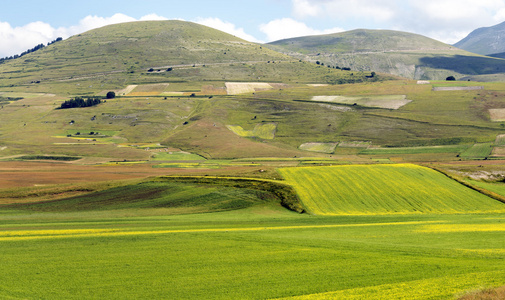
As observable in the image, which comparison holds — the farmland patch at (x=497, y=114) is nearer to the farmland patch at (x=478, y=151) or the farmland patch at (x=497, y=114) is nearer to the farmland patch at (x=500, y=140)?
the farmland patch at (x=500, y=140)

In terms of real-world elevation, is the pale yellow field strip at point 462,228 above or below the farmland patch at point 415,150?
above

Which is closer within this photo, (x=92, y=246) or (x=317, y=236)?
(x=92, y=246)

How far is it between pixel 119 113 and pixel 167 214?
151067 millimetres

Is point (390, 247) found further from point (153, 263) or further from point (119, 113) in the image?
point (119, 113)

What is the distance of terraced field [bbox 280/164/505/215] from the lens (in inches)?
2365

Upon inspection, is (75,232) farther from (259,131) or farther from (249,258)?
(259,131)

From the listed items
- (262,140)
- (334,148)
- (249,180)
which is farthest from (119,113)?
(249,180)

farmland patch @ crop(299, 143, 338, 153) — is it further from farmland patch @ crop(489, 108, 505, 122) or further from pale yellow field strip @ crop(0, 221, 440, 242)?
pale yellow field strip @ crop(0, 221, 440, 242)

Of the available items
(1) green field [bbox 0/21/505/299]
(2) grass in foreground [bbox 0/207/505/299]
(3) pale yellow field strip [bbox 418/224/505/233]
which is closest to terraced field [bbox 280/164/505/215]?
(1) green field [bbox 0/21/505/299]

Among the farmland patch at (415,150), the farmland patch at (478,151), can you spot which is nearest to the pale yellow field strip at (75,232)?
the farmland patch at (478,151)

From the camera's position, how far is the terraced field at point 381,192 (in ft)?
197

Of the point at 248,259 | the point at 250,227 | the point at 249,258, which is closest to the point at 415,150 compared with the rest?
the point at 250,227

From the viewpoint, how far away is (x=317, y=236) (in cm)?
4272

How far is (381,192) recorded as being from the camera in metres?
65.5
